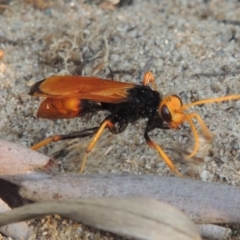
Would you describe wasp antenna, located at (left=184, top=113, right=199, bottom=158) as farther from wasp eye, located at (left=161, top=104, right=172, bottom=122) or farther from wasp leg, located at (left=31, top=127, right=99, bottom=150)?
wasp leg, located at (left=31, top=127, right=99, bottom=150)

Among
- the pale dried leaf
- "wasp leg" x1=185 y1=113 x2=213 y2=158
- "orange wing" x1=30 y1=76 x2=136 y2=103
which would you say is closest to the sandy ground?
"wasp leg" x1=185 y1=113 x2=213 y2=158

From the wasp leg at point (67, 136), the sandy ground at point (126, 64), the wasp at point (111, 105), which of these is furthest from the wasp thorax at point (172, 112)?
the wasp leg at point (67, 136)

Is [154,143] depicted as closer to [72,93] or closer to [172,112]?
[172,112]

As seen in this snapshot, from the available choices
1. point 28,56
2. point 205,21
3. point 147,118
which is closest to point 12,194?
point 147,118

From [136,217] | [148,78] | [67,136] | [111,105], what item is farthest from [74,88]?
[136,217]

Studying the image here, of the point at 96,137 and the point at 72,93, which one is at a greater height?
the point at 72,93

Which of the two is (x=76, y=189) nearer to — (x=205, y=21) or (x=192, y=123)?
(x=192, y=123)

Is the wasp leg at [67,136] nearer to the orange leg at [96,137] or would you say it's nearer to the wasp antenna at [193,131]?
the orange leg at [96,137]
